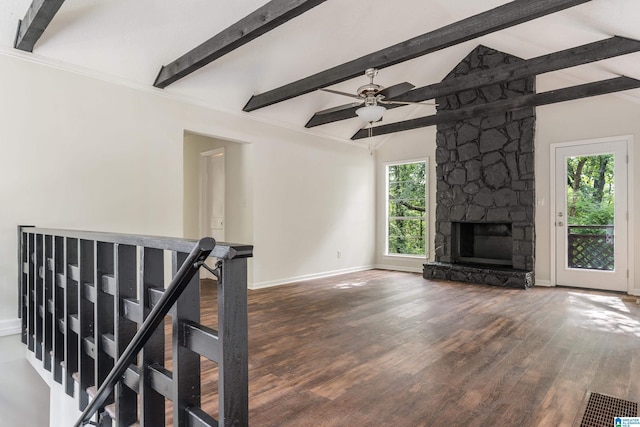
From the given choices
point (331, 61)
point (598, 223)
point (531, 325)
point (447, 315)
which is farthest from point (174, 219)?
point (598, 223)

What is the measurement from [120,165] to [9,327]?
1870 millimetres

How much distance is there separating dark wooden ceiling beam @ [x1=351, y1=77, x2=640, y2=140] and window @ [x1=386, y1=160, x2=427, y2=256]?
111 cm

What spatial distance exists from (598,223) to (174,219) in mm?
5968

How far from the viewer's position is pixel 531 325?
12.1 ft

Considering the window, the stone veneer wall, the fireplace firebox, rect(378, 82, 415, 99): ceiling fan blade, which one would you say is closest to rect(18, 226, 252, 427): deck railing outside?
rect(378, 82, 415, 99): ceiling fan blade

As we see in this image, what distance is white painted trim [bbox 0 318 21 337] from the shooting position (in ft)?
11.2

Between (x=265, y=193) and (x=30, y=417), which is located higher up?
(x=265, y=193)

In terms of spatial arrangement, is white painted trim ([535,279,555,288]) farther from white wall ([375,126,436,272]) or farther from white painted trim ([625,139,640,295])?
white wall ([375,126,436,272])

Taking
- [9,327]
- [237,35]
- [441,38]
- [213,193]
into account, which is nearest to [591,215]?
[441,38]

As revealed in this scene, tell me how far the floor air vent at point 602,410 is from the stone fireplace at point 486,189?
3.67m

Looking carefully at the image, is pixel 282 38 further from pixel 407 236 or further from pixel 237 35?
pixel 407 236

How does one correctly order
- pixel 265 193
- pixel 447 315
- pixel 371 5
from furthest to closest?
pixel 265 193
pixel 371 5
pixel 447 315

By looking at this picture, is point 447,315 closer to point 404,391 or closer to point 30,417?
point 404,391

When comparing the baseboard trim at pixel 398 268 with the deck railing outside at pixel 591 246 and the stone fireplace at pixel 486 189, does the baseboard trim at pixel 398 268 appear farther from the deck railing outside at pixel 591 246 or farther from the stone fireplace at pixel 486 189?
the deck railing outside at pixel 591 246
